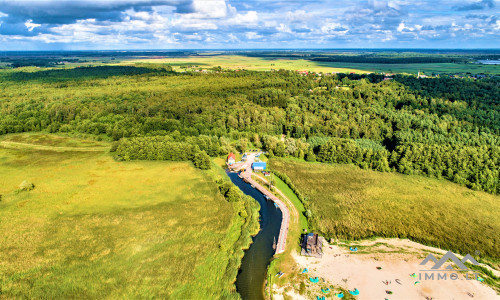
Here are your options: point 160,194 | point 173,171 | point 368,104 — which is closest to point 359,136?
point 368,104

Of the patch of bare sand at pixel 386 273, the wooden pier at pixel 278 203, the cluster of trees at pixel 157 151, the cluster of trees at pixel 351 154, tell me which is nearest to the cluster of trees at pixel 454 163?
the cluster of trees at pixel 351 154

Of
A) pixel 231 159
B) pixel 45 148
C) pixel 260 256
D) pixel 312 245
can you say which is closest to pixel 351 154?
pixel 231 159

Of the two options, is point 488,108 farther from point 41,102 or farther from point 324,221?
point 41,102

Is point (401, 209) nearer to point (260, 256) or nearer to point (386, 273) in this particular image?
point (386, 273)

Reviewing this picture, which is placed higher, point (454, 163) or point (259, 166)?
point (454, 163)

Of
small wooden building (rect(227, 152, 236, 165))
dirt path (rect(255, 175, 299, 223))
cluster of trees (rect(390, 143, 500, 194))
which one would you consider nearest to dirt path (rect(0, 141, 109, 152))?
small wooden building (rect(227, 152, 236, 165))

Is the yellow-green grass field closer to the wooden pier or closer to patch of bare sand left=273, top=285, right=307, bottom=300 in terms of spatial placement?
patch of bare sand left=273, top=285, right=307, bottom=300
